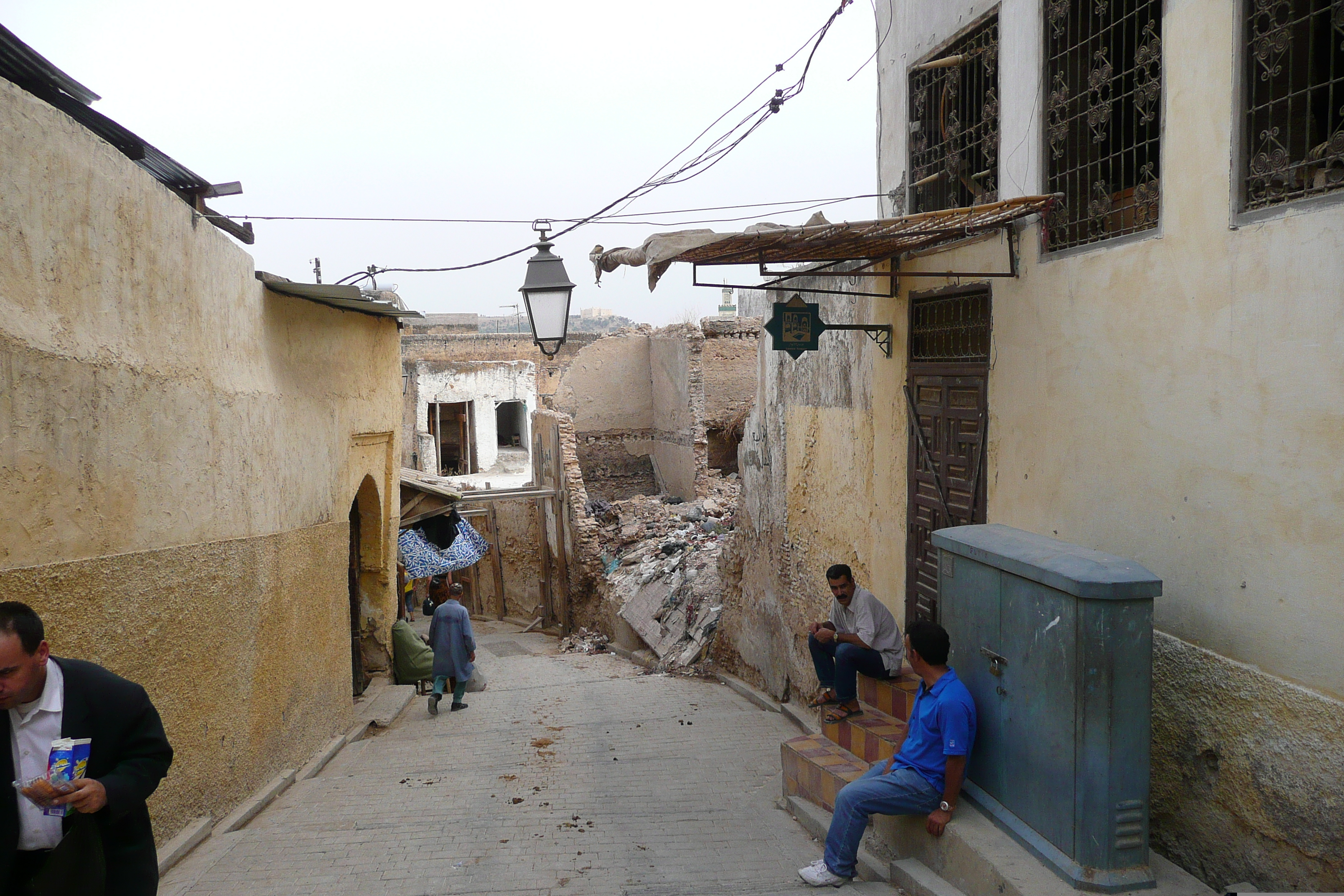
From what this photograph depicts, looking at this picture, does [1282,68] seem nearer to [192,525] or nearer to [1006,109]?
[1006,109]

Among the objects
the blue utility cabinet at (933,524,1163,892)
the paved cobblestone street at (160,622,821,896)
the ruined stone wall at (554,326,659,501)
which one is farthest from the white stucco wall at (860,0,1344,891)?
the ruined stone wall at (554,326,659,501)

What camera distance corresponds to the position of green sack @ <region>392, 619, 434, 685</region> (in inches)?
455

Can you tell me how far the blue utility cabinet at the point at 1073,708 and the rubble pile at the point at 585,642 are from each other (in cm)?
1151

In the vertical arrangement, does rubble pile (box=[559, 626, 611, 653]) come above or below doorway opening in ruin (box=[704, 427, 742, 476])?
below

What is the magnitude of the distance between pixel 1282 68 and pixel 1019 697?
272 cm

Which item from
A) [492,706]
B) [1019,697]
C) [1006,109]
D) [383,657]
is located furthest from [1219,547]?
[383,657]

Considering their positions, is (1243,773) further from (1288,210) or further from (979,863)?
(1288,210)

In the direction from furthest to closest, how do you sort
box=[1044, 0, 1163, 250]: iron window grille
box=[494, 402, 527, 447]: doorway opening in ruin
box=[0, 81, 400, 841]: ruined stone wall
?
1. box=[494, 402, 527, 447]: doorway opening in ruin
2. box=[1044, 0, 1163, 250]: iron window grille
3. box=[0, 81, 400, 841]: ruined stone wall

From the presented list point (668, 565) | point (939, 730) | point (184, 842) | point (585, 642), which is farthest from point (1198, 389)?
point (585, 642)

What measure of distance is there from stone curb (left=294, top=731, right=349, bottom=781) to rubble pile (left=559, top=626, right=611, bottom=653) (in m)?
6.94

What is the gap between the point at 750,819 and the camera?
600 centimetres

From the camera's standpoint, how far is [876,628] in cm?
627

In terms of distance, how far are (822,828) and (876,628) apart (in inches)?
52.1

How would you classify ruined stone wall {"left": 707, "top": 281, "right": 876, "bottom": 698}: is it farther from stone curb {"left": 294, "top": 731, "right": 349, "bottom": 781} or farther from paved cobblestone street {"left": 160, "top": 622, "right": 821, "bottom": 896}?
stone curb {"left": 294, "top": 731, "right": 349, "bottom": 781}
